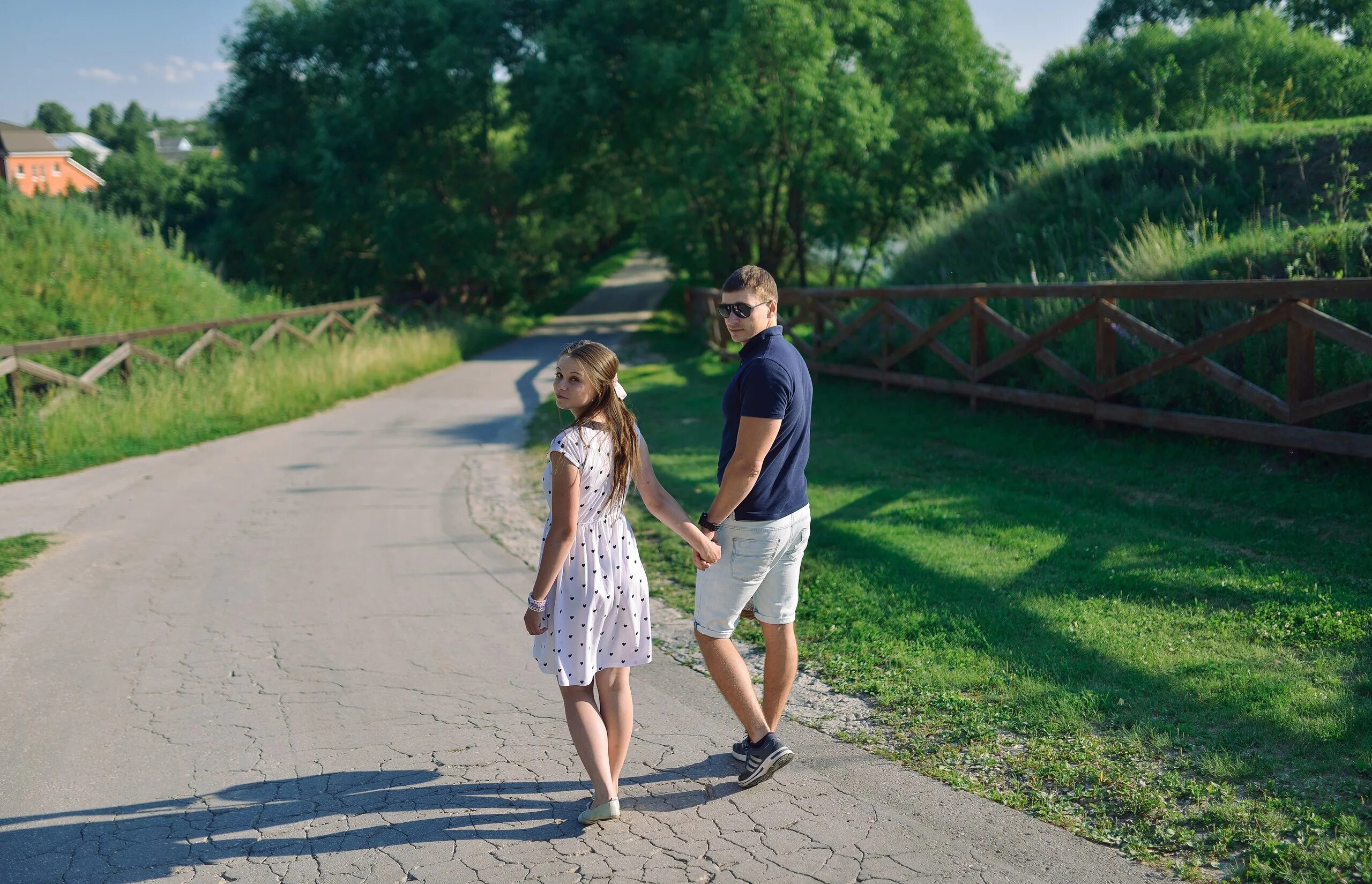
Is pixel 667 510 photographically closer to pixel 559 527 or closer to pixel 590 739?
pixel 559 527

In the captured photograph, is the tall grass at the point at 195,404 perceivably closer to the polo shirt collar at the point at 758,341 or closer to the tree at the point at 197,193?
the polo shirt collar at the point at 758,341

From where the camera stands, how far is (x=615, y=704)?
13.5ft

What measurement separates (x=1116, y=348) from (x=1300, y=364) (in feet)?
7.26

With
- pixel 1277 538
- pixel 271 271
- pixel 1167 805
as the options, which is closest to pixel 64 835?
pixel 1167 805

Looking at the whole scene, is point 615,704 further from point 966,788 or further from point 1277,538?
point 1277,538

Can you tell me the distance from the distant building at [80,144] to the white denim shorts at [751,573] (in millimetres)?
91559

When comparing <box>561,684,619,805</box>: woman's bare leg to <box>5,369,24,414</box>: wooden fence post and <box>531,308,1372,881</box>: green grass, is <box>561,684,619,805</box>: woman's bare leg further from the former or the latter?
<box>5,369,24,414</box>: wooden fence post

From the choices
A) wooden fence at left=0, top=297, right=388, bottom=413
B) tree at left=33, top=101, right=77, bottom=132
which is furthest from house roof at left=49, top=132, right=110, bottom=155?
wooden fence at left=0, top=297, right=388, bottom=413

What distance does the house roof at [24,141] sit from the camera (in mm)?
73250

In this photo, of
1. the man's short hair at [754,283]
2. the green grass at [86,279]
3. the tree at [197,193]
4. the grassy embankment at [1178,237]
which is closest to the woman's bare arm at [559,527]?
the man's short hair at [754,283]

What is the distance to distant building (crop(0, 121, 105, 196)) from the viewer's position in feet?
241

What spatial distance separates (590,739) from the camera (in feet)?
13.0

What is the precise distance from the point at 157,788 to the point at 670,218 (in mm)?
24483

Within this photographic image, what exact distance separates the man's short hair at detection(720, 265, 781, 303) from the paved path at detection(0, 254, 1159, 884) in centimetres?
191
